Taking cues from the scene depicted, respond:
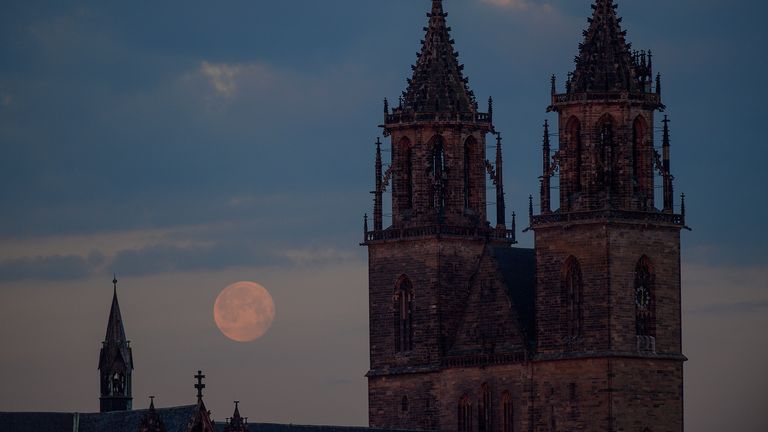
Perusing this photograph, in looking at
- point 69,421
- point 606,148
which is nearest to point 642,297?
point 606,148

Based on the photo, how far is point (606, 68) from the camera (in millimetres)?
168000

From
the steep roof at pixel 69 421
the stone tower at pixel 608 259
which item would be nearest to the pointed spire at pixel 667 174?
the stone tower at pixel 608 259

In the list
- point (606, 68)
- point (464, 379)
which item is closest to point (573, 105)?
point (606, 68)

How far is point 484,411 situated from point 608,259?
9.68 meters

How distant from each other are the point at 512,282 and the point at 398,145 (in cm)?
943

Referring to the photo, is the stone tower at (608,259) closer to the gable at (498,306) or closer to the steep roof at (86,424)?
the gable at (498,306)

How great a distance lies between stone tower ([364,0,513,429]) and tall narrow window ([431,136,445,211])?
0.15ft

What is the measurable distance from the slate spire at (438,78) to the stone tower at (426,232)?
47 millimetres

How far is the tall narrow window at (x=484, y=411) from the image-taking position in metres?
169

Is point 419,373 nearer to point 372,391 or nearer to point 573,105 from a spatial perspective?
point 372,391

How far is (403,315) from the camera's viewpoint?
174 m

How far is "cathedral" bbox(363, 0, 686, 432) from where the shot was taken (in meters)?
166

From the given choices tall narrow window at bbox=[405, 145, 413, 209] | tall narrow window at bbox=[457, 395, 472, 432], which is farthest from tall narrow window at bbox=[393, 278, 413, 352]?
tall narrow window at bbox=[457, 395, 472, 432]

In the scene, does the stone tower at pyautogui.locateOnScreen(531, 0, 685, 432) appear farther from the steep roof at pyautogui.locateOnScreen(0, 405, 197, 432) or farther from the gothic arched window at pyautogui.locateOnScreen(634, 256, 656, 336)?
the steep roof at pyautogui.locateOnScreen(0, 405, 197, 432)
